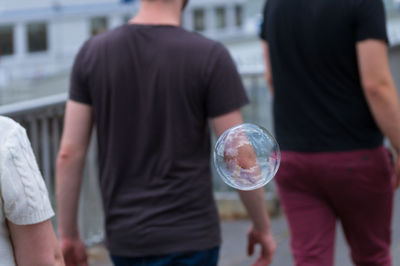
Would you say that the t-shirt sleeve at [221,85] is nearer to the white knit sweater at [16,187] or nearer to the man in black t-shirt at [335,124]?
the man in black t-shirt at [335,124]

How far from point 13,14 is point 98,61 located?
38946mm

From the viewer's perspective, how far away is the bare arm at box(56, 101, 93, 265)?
2.55 meters

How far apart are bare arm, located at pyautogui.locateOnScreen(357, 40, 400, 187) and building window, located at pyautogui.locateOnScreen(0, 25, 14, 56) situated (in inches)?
1560

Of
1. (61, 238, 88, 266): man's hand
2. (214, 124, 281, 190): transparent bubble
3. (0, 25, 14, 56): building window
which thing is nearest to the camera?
(214, 124, 281, 190): transparent bubble

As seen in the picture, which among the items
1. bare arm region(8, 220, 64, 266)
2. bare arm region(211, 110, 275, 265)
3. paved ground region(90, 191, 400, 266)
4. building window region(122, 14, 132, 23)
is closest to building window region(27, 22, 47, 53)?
building window region(122, 14, 132, 23)

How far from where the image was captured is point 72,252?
2639 millimetres

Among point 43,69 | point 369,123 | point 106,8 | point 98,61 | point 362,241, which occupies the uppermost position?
point 98,61

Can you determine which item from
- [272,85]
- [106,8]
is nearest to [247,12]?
[106,8]

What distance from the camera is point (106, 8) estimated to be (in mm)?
37562

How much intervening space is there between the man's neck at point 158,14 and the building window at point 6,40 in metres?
39.7

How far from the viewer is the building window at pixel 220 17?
3769cm

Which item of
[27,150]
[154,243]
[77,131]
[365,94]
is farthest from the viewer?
[365,94]

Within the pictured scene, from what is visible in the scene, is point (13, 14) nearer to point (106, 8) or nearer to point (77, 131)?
point (106, 8)

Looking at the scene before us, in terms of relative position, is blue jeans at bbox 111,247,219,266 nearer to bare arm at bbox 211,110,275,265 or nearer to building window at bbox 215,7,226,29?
bare arm at bbox 211,110,275,265
